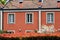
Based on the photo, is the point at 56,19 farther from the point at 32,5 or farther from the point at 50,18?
the point at 32,5

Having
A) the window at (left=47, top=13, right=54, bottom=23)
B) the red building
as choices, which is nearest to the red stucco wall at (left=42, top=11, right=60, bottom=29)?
the red building

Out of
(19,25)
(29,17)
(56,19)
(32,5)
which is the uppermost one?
(32,5)

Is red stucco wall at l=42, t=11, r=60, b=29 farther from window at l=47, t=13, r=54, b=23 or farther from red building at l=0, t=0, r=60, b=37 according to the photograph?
window at l=47, t=13, r=54, b=23

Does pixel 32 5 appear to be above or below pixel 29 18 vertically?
above

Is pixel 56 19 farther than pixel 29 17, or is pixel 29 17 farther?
pixel 29 17

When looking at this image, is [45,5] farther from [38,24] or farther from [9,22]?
[9,22]

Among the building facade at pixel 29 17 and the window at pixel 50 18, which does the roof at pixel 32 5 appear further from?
the window at pixel 50 18

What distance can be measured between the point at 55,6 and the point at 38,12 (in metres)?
2.71

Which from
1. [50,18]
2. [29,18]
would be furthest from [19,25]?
[50,18]

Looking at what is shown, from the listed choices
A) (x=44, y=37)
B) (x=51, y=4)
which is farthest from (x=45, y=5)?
(x=44, y=37)

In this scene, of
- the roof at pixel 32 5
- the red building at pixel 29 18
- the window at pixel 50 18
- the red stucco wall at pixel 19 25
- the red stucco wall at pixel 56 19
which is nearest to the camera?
the red stucco wall at pixel 56 19

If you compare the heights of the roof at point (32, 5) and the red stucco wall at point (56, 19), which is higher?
the roof at point (32, 5)

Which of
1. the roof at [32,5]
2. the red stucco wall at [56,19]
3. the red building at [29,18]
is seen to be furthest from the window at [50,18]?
the roof at [32,5]

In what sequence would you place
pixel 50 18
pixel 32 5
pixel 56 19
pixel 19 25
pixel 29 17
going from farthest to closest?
1. pixel 32 5
2. pixel 19 25
3. pixel 29 17
4. pixel 50 18
5. pixel 56 19
